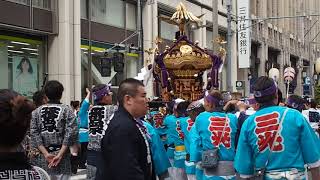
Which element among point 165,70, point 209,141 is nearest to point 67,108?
point 209,141

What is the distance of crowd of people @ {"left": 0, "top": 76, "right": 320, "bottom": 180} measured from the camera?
113 inches

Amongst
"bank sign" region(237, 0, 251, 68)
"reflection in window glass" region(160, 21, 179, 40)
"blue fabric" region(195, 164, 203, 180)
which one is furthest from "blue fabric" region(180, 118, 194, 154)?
"bank sign" region(237, 0, 251, 68)

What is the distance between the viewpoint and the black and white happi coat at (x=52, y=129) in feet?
23.2

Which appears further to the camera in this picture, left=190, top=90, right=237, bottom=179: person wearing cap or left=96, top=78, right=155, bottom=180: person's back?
left=190, top=90, right=237, bottom=179: person wearing cap

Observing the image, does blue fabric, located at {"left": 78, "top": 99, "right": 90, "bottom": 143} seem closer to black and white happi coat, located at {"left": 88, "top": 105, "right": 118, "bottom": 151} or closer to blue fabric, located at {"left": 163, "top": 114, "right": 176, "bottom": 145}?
black and white happi coat, located at {"left": 88, "top": 105, "right": 118, "bottom": 151}

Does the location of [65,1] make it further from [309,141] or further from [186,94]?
[309,141]

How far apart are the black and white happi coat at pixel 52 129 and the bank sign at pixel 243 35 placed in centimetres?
2858

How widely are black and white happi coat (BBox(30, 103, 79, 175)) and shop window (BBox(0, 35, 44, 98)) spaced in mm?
12449

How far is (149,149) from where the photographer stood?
184 inches

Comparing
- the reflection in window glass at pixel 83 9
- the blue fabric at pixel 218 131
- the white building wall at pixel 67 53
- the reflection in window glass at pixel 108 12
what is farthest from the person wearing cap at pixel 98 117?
the reflection in window glass at pixel 108 12

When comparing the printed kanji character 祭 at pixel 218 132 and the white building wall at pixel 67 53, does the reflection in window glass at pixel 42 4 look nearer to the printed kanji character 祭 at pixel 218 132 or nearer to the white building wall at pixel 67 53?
the white building wall at pixel 67 53

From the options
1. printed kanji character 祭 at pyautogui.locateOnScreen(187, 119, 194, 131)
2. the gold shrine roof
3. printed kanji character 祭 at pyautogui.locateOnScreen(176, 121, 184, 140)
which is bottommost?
printed kanji character 祭 at pyautogui.locateOnScreen(176, 121, 184, 140)

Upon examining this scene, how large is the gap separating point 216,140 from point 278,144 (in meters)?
2.24

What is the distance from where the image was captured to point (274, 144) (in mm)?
5441
